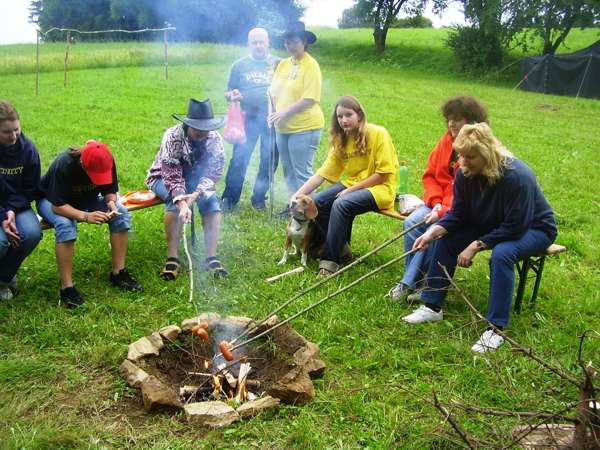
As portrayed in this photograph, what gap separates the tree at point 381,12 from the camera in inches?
1107

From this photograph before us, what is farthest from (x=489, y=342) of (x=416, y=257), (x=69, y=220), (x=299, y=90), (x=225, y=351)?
(x=299, y=90)

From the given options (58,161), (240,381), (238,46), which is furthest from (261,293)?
(238,46)

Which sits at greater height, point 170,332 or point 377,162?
point 377,162

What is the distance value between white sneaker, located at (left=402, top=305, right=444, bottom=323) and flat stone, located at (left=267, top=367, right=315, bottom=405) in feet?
3.63

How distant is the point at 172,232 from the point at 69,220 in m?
0.81

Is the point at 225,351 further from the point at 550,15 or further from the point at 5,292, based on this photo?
the point at 550,15

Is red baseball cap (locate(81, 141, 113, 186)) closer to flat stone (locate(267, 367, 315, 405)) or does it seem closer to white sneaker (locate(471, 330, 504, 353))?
flat stone (locate(267, 367, 315, 405))

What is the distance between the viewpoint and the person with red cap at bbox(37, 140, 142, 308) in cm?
377

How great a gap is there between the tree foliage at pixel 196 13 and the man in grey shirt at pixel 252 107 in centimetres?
37

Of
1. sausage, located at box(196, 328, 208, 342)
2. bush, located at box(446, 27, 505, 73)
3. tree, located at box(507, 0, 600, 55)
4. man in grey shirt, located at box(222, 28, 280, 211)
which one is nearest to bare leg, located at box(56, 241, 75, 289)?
sausage, located at box(196, 328, 208, 342)

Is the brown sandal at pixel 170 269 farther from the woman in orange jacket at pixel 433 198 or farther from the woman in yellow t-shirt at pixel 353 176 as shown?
the woman in orange jacket at pixel 433 198

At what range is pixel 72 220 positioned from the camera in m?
3.90

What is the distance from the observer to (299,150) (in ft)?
18.2

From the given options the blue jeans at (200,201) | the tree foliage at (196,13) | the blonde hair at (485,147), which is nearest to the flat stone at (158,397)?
the blue jeans at (200,201)
